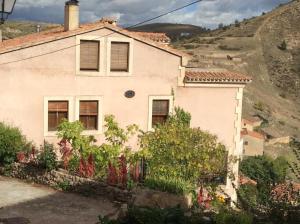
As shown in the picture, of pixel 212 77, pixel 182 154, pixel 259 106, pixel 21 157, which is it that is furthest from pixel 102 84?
pixel 259 106

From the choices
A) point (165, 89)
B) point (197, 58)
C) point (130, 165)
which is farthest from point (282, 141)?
point (130, 165)

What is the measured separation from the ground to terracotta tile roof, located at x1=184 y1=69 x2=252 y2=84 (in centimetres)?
859

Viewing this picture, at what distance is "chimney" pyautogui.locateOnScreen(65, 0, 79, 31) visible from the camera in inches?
761

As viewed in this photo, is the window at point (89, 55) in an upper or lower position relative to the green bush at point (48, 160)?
upper

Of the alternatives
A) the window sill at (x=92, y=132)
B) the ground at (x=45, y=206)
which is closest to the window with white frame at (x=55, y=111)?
the window sill at (x=92, y=132)

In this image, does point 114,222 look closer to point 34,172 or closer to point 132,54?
point 34,172

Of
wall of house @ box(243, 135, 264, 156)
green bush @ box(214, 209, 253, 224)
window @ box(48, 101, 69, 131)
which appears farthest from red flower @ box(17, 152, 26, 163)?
wall of house @ box(243, 135, 264, 156)

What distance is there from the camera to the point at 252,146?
61844 mm

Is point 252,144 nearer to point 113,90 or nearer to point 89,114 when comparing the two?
point 113,90

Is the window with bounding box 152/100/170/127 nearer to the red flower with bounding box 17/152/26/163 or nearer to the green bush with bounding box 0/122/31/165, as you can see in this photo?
the green bush with bounding box 0/122/31/165

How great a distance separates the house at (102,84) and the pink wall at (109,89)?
1.4 inches

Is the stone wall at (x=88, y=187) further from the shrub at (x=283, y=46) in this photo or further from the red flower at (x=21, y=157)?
the shrub at (x=283, y=46)

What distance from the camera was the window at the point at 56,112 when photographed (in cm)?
1869

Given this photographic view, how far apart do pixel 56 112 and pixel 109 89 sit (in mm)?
2321
